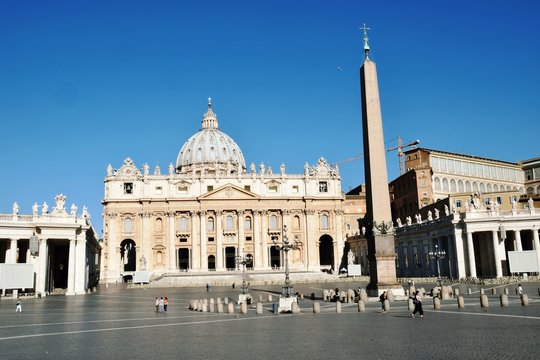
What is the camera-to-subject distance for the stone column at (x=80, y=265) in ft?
147

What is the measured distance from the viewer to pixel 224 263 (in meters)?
76.6

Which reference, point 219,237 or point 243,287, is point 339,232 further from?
point 243,287

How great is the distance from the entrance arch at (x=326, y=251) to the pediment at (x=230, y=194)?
13516 millimetres

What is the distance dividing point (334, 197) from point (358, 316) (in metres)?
61.1

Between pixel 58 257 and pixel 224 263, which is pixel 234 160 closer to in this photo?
pixel 224 263

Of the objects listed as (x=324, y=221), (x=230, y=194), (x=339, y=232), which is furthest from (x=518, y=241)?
(x=230, y=194)

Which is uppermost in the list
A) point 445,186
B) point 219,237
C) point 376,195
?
point 445,186

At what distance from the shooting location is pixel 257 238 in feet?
254

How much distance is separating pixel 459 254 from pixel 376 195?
2540 centimetres

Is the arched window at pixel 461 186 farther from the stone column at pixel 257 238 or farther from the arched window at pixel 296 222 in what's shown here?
the stone column at pixel 257 238

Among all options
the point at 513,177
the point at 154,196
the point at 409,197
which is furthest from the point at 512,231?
the point at 154,196

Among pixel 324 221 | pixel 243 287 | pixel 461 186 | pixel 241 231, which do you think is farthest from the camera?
pixel 324 221

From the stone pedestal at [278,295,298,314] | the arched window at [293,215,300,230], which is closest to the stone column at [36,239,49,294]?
the stone pedestal at [278,295,298,314]

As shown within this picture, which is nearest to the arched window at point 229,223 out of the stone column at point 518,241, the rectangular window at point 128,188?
the rectangular window at point 128,188
